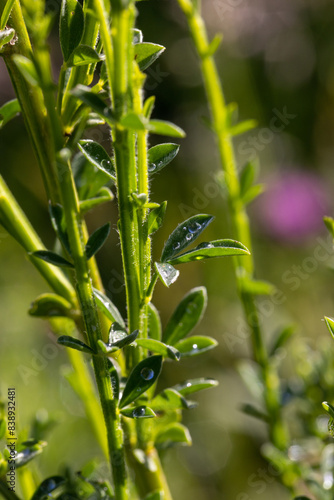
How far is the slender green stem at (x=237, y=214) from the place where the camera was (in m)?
0.52

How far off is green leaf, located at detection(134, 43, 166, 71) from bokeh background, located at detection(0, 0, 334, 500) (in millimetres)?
956

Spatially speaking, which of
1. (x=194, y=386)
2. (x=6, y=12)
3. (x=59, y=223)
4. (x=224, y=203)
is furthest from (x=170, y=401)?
(x=224, y=203)

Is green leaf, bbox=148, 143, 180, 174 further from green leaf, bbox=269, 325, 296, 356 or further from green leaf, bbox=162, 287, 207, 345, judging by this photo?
green leaf, bbox=269, 325, 296, 356

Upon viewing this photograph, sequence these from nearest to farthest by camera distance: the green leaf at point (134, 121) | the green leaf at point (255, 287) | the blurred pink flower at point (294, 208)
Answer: the green leaf at point (134, 121), the green leaf at point (255, 287), the blurred pink flower at point (294, 208)

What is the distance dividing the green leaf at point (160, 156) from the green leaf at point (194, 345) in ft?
0.36

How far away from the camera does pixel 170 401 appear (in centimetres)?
34

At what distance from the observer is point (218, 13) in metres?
1.46

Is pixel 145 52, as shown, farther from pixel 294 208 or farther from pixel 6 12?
pixel 294 208

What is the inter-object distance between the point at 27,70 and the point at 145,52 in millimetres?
77

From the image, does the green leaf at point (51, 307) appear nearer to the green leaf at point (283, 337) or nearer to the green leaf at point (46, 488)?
the green leaf at point (46, 488)

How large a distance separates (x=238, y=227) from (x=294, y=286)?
36.9 inches

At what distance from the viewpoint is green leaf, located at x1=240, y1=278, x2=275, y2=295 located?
0.49 metres

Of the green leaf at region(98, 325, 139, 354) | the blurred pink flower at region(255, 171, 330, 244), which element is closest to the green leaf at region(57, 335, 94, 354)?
the green leaf at region(98, 325, 139, 354)

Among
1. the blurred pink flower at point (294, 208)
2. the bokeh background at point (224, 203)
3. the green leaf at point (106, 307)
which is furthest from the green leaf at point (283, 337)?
the blurred pink flower at point (294, 208)
